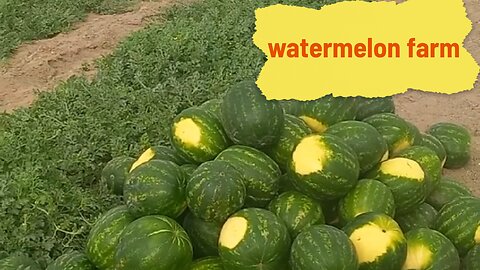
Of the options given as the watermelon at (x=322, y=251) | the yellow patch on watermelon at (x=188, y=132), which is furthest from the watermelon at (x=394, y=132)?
the yellow patch on watermelon at (x=188, y=132)

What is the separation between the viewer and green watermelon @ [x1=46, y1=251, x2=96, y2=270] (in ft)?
9.09

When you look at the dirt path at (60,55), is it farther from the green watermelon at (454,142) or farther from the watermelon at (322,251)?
the watermelon at (322,251)

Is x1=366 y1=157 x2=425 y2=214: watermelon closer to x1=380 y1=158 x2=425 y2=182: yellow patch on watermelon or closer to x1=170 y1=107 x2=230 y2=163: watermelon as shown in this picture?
x1=380 y1=158 x2=425 y2=182: yellow patch on watermelon

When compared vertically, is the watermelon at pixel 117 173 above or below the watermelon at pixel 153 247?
below

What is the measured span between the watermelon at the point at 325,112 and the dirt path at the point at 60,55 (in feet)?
9.42

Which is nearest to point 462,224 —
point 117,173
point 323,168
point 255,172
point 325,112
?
point 323,168

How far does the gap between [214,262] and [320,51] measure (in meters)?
1.35

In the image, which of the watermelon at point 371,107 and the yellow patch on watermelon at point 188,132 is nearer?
the yellow patch on watermelon at point 188,132

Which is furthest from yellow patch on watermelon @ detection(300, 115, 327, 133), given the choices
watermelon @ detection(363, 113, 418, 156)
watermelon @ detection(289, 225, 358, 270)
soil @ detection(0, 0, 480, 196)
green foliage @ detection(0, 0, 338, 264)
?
soil @ detection(0, 0, 480, 196)

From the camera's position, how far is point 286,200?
2.75 meters

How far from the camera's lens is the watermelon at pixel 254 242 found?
8.11 ft

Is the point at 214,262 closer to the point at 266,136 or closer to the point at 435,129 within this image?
the point at 266,136

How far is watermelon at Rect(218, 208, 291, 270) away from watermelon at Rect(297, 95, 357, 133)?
76 cm

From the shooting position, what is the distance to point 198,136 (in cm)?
291
